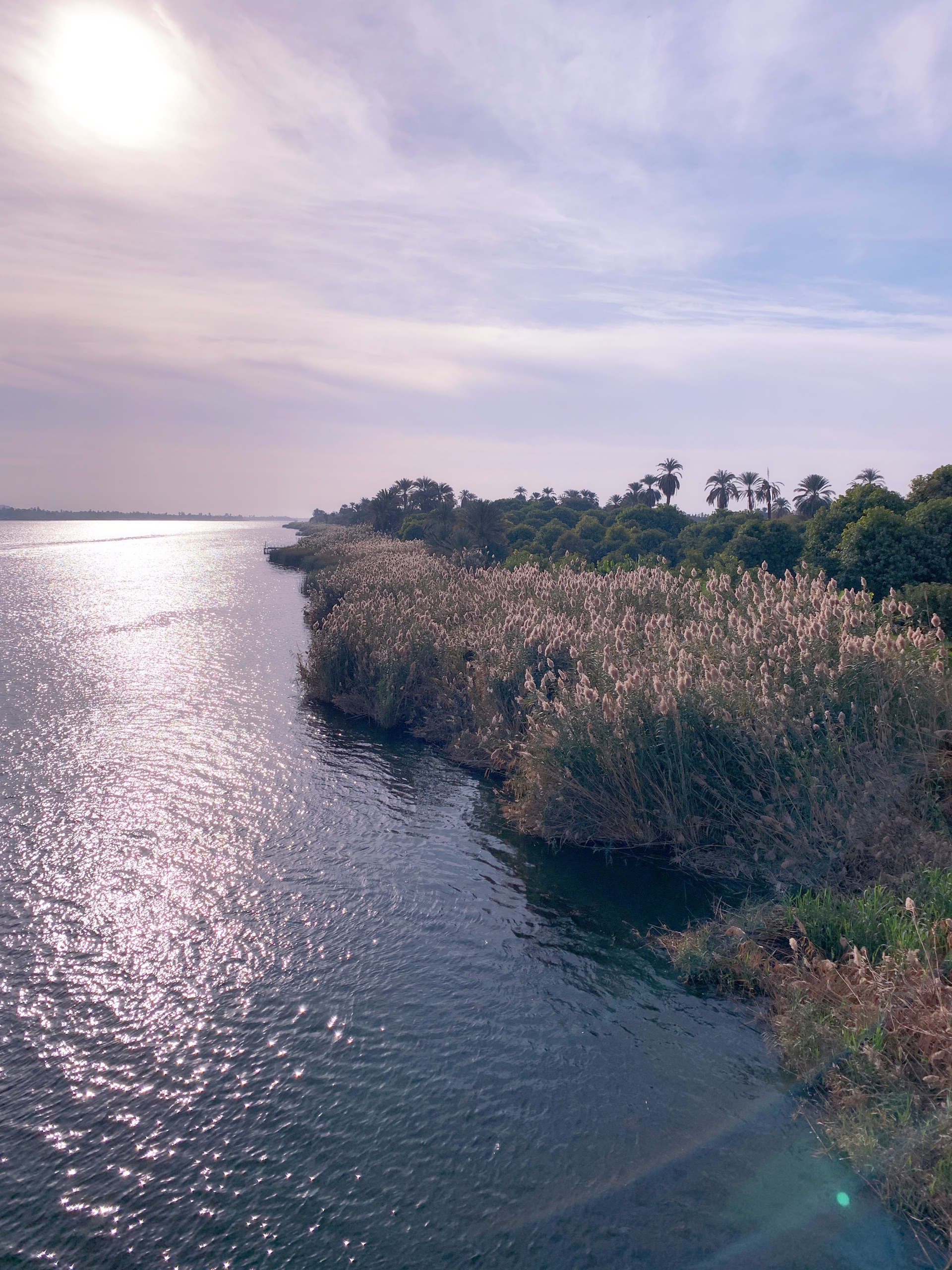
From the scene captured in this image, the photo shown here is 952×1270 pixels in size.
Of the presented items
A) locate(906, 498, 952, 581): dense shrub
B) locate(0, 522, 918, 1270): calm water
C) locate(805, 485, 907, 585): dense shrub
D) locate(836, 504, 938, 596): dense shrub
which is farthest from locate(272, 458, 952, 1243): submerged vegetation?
locate(805, 485, 907, 585): dense shrub

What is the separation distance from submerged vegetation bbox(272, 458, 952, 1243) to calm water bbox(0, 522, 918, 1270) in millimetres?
617

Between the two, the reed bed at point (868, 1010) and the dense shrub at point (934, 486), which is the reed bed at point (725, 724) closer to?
the reed bed at point (868, 1010)

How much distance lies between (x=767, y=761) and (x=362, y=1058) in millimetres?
6402

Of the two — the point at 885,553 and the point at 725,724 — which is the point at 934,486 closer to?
the point at 885,553

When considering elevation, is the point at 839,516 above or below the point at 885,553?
above

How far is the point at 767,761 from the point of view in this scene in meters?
10.4

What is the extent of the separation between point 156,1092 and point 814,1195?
5461 millimetres

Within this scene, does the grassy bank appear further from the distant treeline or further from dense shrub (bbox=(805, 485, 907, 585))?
dense shrub (bbox=(805, 485, 907, 585))

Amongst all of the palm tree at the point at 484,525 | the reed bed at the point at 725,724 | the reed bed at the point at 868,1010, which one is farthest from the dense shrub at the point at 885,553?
the palm tree at the point at 484,525

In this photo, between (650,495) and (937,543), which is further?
(650,495)

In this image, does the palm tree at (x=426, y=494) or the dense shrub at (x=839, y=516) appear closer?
the dense shrub at (x=839, y=516)

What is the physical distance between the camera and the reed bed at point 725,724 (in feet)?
32.1

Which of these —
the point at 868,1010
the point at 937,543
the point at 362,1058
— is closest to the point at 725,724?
the point at 868,1010

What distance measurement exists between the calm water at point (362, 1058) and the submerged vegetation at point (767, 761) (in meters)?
0.62
